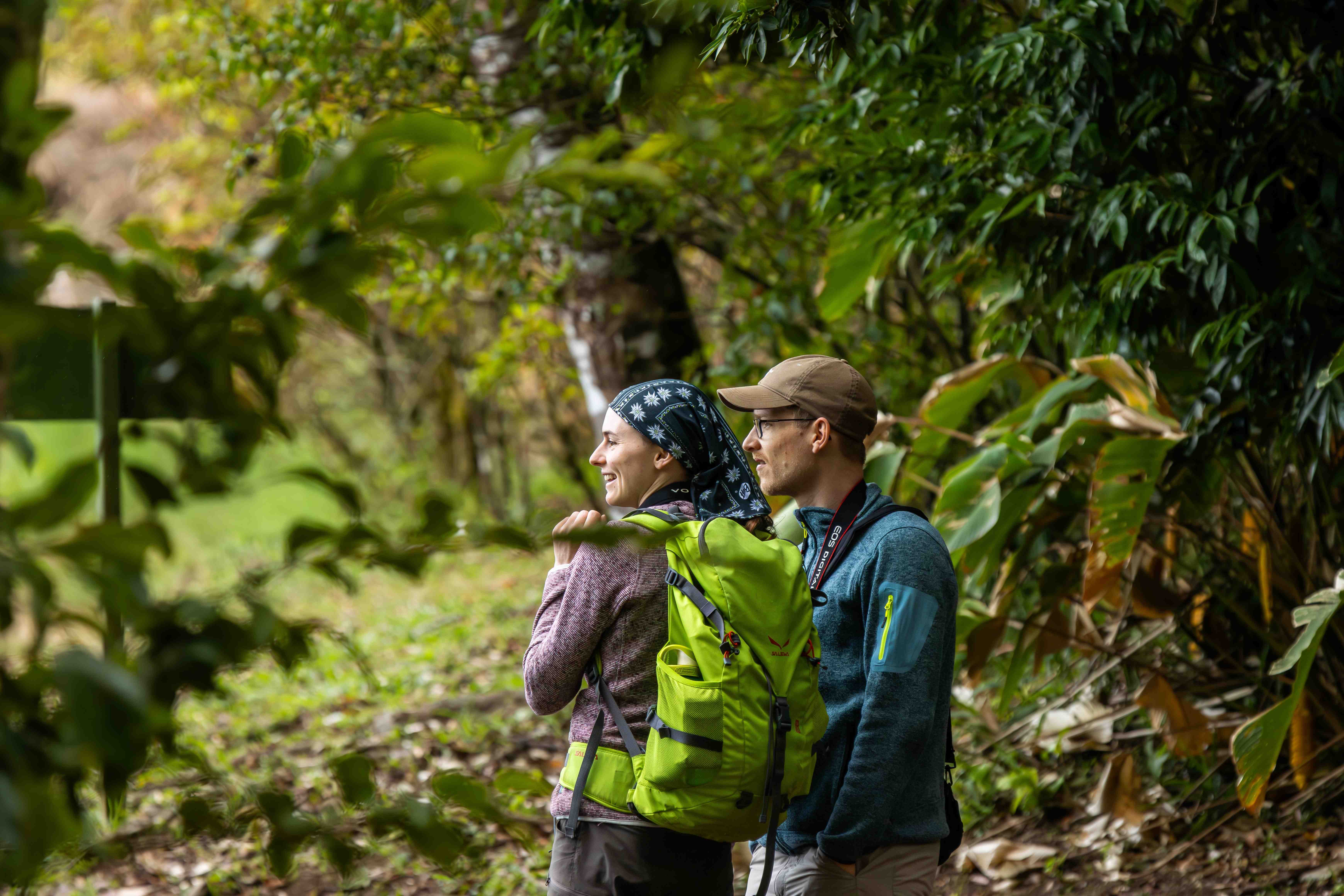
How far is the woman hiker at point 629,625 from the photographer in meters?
2.04

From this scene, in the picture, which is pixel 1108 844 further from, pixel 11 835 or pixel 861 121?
pixel 11 835

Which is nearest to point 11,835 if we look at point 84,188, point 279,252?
point 279,252

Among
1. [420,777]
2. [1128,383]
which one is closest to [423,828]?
[1128,383]

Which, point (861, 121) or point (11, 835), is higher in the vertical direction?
point (861, 121)

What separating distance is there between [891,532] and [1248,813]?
255 centimetres

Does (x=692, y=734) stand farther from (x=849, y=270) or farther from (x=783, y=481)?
(x=849, y=270)

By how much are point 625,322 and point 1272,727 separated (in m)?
2.92

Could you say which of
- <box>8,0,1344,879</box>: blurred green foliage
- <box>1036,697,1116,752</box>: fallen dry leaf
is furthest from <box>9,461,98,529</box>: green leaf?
<box>1036,697,1116,752</box>: fallen dry leaf

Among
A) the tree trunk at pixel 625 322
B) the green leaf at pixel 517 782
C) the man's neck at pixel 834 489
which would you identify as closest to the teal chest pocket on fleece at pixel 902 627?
the man's neck at pixel 834 489

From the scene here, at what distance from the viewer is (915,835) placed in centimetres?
207

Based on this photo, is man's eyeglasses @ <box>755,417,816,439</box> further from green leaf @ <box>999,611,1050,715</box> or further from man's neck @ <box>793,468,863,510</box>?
green leaf @ <box>999,611,1050,715</box>

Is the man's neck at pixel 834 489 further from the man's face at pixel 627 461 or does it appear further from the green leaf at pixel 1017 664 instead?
the green leaf at pixel 1017 664

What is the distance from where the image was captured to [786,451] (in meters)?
2.26

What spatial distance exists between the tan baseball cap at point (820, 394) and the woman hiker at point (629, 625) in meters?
0.12
